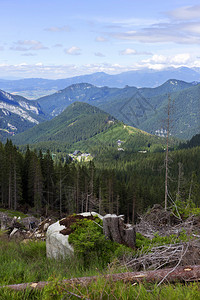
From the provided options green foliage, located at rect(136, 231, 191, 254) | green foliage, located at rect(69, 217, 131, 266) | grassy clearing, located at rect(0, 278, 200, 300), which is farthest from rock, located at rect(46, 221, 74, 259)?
grassy clearing, located at rect(0, 278, 200, 300)

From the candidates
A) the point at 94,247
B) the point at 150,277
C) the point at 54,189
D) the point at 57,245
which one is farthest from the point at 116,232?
the point at 54,189

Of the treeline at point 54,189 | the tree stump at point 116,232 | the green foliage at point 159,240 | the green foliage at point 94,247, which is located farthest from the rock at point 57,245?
the treeline at point 54,189

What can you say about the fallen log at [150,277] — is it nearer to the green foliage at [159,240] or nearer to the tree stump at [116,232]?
the green foliage at [159,240]

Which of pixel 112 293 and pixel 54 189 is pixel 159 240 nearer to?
pixel 112 293

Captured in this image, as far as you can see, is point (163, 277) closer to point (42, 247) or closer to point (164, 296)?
point (164, 296)

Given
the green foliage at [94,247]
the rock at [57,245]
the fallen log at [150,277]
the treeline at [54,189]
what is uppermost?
the fallen log at [150,277]

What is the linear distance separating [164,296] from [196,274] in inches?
43.9

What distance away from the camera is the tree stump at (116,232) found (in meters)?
8.37

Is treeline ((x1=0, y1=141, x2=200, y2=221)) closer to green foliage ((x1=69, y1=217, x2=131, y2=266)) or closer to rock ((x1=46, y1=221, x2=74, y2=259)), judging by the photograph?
rock ((x1=46, y1=221, x2=74, y2=259))

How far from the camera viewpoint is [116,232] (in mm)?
8484

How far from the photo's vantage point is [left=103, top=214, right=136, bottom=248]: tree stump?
8.37m

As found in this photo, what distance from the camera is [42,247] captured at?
916cm

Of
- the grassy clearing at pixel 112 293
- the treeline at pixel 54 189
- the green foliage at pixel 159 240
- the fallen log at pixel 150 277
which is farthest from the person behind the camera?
the treeline at pixel 54 189

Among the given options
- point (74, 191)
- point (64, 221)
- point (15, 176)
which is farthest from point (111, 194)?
point (64, 221)
